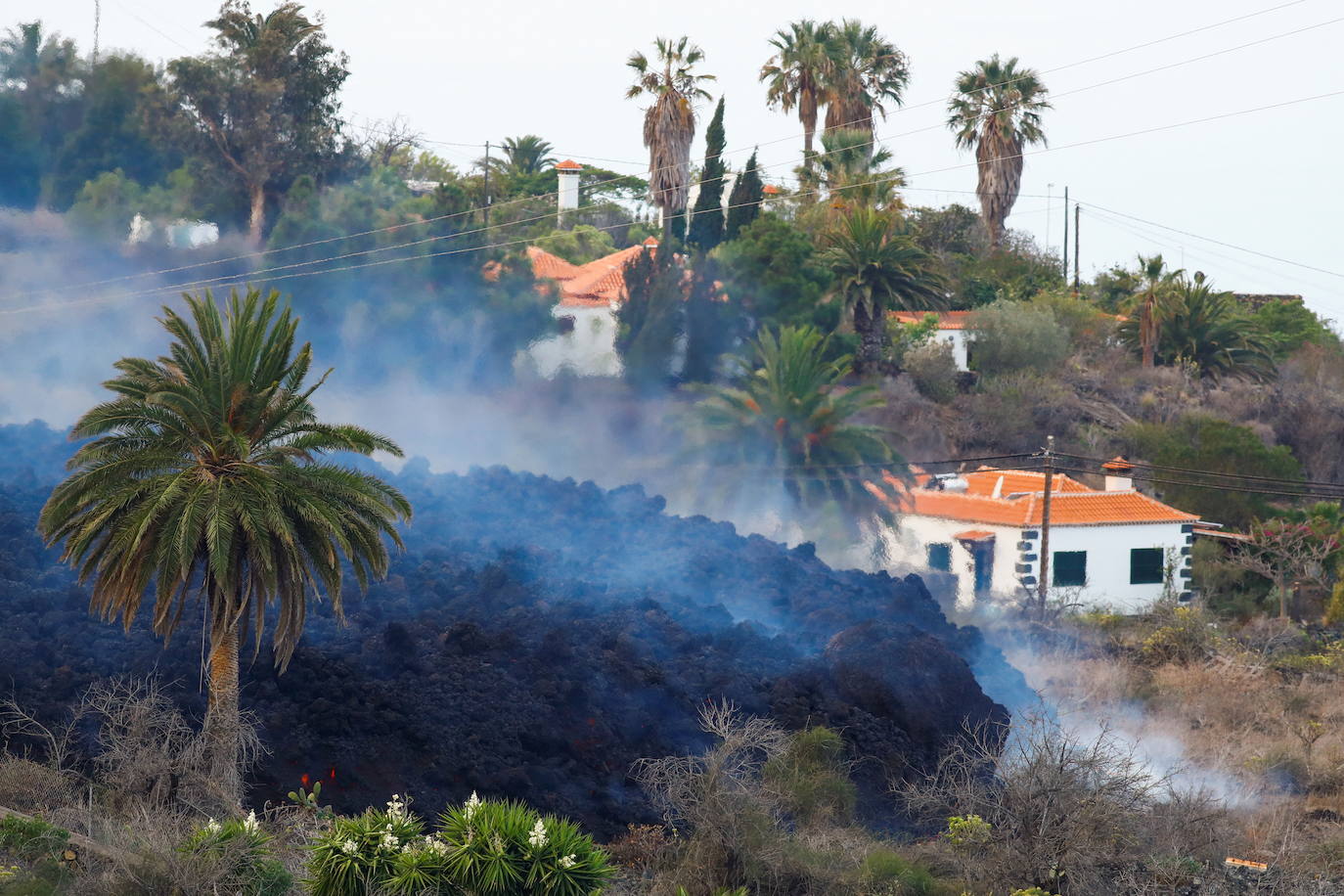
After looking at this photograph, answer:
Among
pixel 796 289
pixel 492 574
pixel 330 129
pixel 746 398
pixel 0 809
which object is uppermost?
pixel 330 129

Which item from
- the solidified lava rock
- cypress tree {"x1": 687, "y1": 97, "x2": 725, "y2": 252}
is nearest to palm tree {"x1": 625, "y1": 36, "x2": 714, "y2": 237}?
cypress tree {"x1": 687, "y1": 97, "x2": 725, "y2": 252}

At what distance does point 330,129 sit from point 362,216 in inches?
199

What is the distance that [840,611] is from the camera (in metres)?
30.4

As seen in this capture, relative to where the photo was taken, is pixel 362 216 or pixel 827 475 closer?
pixel 827 475

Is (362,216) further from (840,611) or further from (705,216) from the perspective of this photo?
(840,611)

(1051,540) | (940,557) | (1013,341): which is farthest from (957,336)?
(1051,540)

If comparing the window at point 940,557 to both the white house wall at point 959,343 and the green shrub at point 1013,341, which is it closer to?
the green shrub at point 1013,341

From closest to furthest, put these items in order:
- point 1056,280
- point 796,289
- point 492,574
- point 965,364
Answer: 1. point 492,574
2. point 796,289
3. point 965,364
4. point 1056,280

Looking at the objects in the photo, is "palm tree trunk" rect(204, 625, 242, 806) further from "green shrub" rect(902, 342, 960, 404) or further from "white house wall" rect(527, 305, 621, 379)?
"green shrub" rect(902, 342, 960, 404)

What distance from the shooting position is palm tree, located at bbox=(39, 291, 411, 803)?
18375mm

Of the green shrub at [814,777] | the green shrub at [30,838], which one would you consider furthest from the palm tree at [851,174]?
the green shrub at [30,838]

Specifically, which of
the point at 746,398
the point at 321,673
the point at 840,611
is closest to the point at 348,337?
the point at 746,398

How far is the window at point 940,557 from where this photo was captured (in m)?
40.7

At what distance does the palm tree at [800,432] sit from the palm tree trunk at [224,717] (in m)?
23.0
